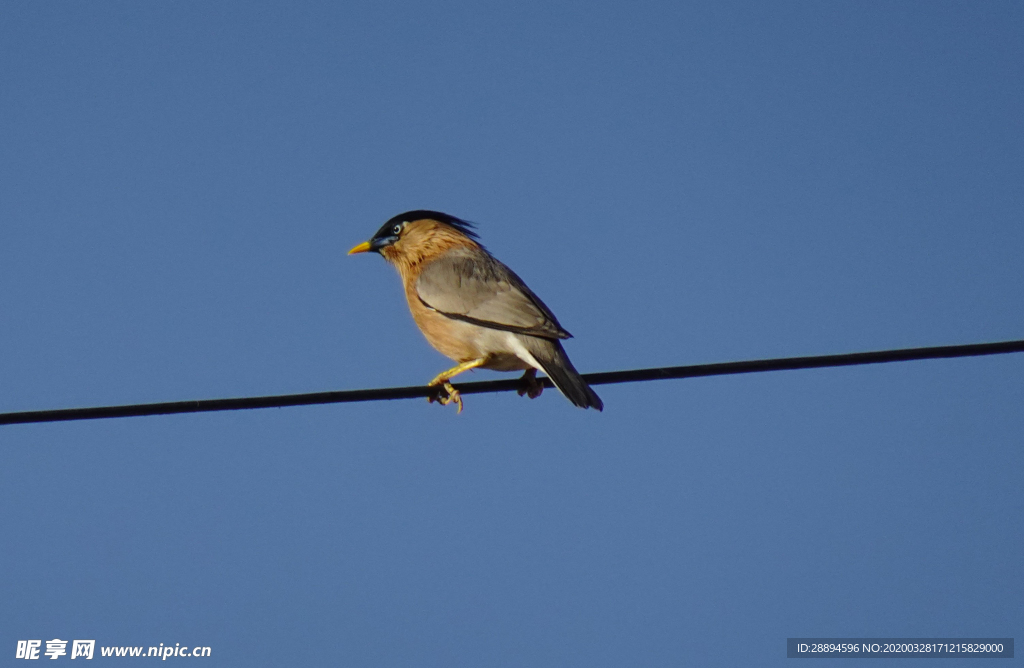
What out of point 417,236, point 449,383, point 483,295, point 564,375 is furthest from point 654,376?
point 417,236

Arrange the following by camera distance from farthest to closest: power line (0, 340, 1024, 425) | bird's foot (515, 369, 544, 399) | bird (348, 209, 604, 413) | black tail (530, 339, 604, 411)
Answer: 1. bird's foot (515, 369, 544, 399)
2. bird (348, 209, 604, 413)
3. black tail (530, 339, 604, 411)
4. power line (0, 340, 1024, 425)

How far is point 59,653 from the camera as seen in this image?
9.01 metres

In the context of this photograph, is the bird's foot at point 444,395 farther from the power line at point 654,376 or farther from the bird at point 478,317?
the power line at point 654,376

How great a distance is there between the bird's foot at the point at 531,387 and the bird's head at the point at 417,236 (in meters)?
1.83

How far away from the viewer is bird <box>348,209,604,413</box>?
6797 mm

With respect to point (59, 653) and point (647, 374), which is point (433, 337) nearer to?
point (647, 374)

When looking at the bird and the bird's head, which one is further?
the bird's head

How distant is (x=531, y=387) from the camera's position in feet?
23.8

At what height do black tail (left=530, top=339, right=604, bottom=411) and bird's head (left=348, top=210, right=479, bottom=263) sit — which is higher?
bird's head (left=348, top=210, right=479, bottom=263)

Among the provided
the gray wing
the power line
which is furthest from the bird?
the power line

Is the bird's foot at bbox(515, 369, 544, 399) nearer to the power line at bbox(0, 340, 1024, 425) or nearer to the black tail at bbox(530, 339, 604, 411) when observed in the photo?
the black tail at bbox(530, 339, 604, 411)

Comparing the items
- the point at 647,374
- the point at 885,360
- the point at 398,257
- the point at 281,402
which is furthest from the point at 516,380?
the point at 398,257

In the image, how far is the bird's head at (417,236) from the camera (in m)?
8.84

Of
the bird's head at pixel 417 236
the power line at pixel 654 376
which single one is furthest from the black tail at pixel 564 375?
the bird's head at pixel 417 236
